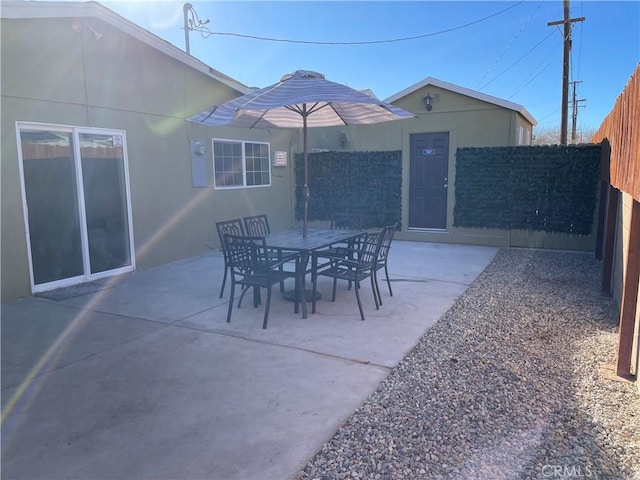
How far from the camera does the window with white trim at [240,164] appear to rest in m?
8.42

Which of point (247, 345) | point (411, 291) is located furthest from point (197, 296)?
point (411, 291)

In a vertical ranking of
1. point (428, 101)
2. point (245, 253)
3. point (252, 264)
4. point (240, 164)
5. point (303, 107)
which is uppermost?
point (428, 101)

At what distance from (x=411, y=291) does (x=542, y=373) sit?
2.37 metres

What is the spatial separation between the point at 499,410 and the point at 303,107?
3.71 metres

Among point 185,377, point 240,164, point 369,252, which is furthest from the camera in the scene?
point 240,164

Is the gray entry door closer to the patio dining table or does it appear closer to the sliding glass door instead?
the patio dining table

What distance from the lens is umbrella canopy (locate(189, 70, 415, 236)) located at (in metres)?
4.29

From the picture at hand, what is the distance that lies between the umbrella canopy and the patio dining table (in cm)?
25

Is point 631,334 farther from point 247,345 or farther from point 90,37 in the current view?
point 90,37

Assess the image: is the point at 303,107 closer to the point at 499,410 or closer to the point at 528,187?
the point at 499,410

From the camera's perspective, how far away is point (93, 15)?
5.42m

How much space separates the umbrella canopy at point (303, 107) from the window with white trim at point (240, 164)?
2.36 m

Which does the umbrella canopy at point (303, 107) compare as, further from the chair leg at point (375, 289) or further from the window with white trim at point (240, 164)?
the window with white trim at point (240, 164)

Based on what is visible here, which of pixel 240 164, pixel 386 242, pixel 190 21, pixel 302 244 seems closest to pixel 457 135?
pixel 240 164
